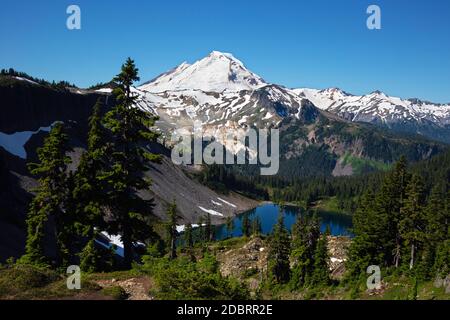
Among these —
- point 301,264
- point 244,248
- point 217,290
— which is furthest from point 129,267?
point 244,248

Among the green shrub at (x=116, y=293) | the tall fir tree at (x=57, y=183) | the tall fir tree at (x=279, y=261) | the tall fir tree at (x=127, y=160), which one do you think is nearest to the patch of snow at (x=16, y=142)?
the tall fir tree at (x=279, y=261)

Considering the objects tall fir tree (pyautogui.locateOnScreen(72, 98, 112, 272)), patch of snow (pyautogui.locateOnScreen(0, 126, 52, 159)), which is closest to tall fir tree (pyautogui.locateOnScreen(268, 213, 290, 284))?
tall fir tree (pyautogui.locateOnScreen(72, 98, 112, 272))

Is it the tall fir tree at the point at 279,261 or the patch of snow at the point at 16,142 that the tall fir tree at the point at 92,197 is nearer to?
the tall fir tree at the point at 279,261

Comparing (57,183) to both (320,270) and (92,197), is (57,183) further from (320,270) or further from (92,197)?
(320,270)

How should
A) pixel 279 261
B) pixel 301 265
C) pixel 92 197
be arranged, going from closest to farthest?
1. pixel 92 197
2. pixel 301 265
3. pixel 279 261

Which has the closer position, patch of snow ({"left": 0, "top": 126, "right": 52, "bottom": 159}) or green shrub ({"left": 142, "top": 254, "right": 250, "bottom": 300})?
green shrub ({"left": 142, "top": 254, "right": 250, "bottom": 300})

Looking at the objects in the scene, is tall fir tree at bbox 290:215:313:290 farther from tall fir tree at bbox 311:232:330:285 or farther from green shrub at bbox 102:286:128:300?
green shrub at bbox 102:286:128:300

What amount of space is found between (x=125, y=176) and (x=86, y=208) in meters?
4.14

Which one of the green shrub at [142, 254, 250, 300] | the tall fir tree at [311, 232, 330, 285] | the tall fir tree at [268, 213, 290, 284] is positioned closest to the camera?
the green shrub at [142, 254, 250, 300]

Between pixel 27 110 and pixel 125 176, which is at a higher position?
pixel 27 110

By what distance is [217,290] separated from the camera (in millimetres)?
18031

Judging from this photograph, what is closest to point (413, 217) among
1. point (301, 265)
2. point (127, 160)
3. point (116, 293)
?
point (301, 265)
